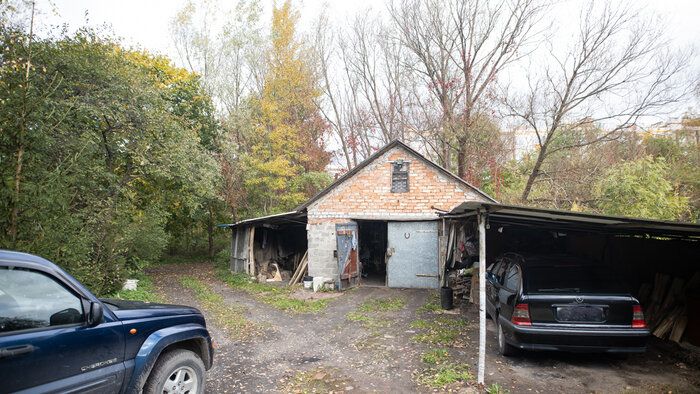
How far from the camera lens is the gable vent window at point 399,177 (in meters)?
11.7

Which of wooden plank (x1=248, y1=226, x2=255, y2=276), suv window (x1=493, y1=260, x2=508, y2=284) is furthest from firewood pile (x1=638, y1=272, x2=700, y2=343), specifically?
wooden plank (x1=248, y1=226, x2=255, y2=276)

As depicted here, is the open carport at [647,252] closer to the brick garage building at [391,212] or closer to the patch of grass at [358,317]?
the patch of grass at [358,317]

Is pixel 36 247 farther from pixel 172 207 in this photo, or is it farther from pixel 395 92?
pixel 395 92

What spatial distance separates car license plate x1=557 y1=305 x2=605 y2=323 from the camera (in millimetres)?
4723

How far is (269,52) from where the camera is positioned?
2169 centimetres

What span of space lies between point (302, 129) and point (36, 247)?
19.3 m

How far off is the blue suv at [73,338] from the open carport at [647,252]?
3.96 meters

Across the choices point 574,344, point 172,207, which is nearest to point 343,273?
point 574,344

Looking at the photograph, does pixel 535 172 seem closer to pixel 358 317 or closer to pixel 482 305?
pixel 358 317

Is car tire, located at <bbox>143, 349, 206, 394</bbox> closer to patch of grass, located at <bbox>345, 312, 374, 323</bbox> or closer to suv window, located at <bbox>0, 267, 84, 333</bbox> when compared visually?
suv window, located at <bbox>0, 267, 84, 333</bbox>

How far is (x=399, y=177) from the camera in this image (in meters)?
11.8

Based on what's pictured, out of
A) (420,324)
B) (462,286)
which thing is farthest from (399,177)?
(420,324)

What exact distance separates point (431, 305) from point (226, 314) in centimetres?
532

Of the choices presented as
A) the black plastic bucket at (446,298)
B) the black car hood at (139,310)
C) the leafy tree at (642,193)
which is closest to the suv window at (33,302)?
the black car hood at (139,310)
